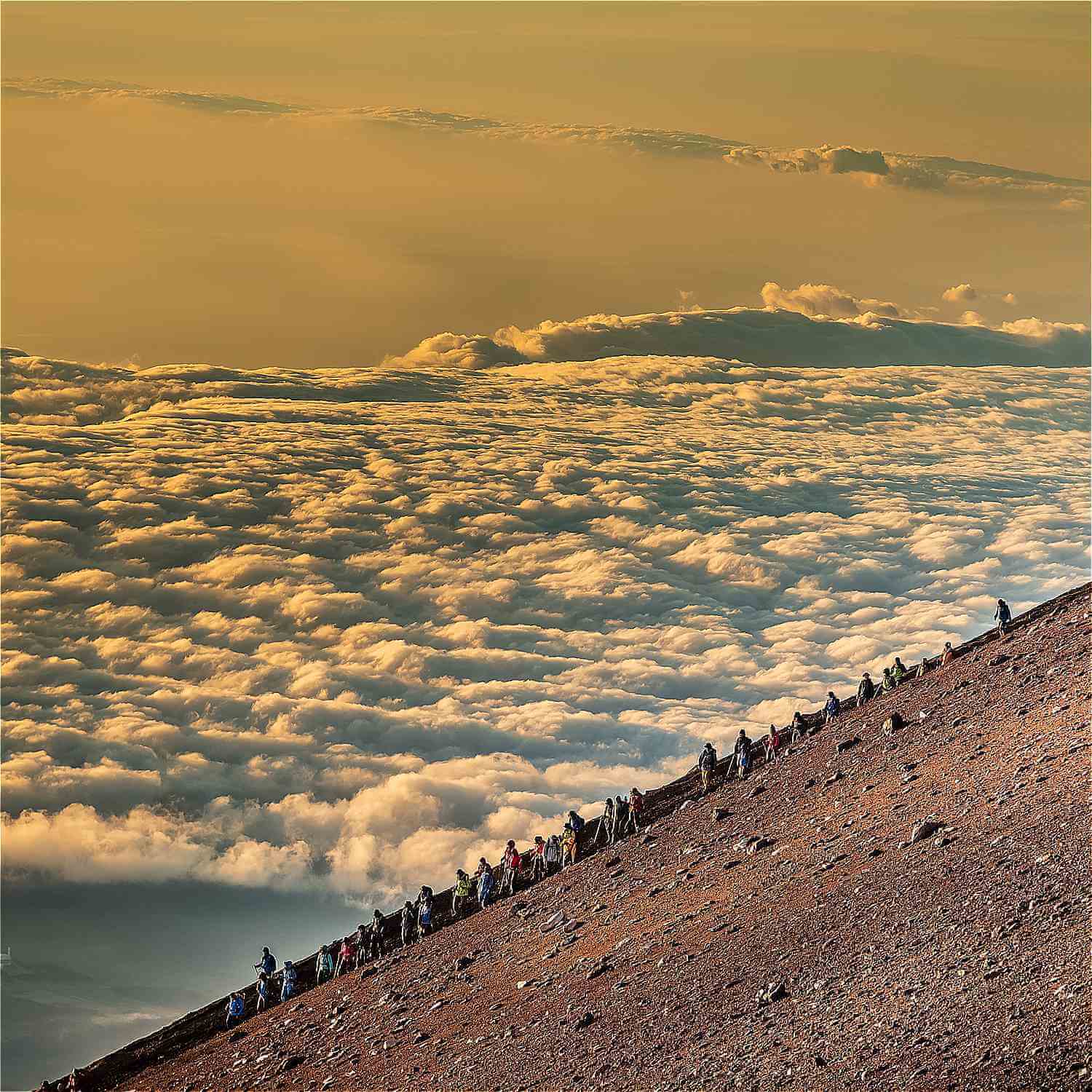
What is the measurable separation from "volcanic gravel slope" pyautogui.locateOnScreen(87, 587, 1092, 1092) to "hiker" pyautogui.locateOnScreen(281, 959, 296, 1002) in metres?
1.49

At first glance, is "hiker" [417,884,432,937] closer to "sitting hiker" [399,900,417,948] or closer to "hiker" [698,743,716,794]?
"sitting hiker" [399,900,417,948]

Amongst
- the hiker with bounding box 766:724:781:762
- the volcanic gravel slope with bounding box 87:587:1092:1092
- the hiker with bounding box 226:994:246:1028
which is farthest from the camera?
the hiker with bounding box 766:724:781:762

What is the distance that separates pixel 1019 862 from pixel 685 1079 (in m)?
15.3

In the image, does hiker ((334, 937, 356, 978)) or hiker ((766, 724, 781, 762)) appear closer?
hiker ((334, 937, 356, 978))

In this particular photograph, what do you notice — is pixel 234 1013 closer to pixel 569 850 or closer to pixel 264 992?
pixel 264 992

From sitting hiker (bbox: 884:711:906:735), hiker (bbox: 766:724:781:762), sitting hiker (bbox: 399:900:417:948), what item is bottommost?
sitting hiker (bbox: 399:900:417:948)

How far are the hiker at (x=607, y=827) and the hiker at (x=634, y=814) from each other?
79 centimetres

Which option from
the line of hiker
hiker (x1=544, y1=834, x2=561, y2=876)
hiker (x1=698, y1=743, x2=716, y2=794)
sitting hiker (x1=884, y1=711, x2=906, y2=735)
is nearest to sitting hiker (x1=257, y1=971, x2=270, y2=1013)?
the line of hiker

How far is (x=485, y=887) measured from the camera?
80000 mm

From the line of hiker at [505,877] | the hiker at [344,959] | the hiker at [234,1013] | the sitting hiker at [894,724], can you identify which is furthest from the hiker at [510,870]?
the sitting hiker at [894,724]

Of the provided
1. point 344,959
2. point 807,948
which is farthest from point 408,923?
point 807,948

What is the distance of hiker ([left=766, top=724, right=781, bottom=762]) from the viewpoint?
87938 millimetres

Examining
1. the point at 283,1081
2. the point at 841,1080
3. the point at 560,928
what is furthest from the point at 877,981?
the point at 283,1081

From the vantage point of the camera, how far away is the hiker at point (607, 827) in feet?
275
